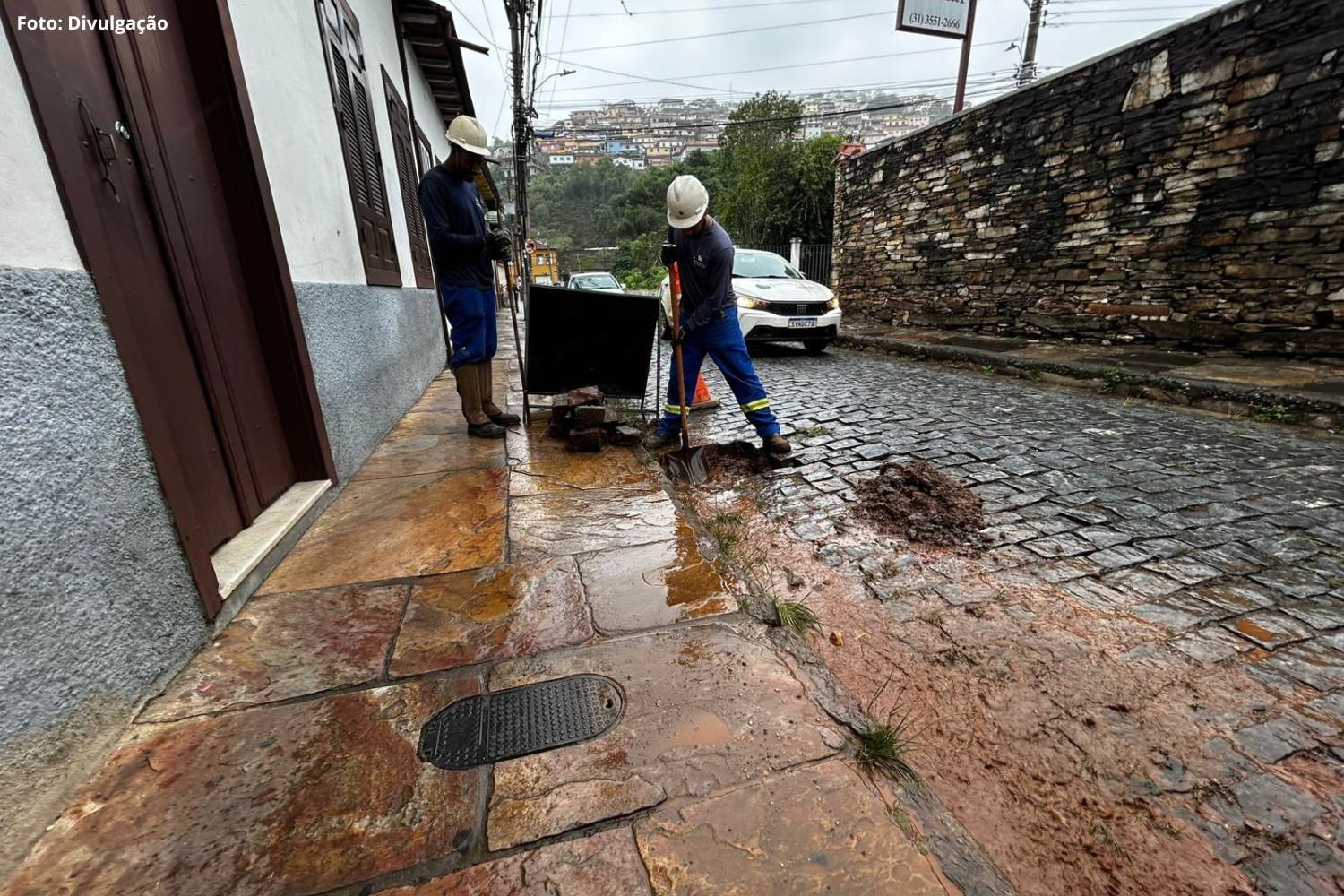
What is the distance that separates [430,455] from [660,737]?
2.97 meters

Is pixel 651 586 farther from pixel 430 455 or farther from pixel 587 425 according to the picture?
pixel 430 455

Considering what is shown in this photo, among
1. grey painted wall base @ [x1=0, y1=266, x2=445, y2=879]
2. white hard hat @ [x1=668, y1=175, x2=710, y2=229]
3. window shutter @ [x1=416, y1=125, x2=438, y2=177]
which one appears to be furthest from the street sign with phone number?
grey painted wall base @ [x1=0, y1=266, x2=445, y2=879]

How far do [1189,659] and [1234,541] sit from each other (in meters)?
1.15

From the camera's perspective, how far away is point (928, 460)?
3611 millimetres

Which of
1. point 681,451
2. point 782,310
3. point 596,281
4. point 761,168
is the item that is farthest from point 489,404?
point 761,168

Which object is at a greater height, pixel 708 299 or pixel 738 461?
pixel 708 299

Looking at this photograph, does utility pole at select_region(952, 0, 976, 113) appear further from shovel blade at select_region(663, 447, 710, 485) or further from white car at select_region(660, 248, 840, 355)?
shovel blade at select_region(663, 447, 710, 485)

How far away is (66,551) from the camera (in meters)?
1.30

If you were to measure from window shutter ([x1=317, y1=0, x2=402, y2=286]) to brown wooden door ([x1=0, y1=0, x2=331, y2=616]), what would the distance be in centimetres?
155

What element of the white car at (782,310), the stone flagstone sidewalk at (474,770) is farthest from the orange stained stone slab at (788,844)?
the white car at (782,310)

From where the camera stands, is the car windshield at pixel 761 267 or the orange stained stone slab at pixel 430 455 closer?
the orange stained stone slab at pixel 430 455

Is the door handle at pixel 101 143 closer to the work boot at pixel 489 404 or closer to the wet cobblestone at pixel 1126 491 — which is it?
the work boot at pixel 489 404

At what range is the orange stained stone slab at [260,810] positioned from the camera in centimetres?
110

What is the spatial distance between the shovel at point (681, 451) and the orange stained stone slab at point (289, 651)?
6.28 feet
